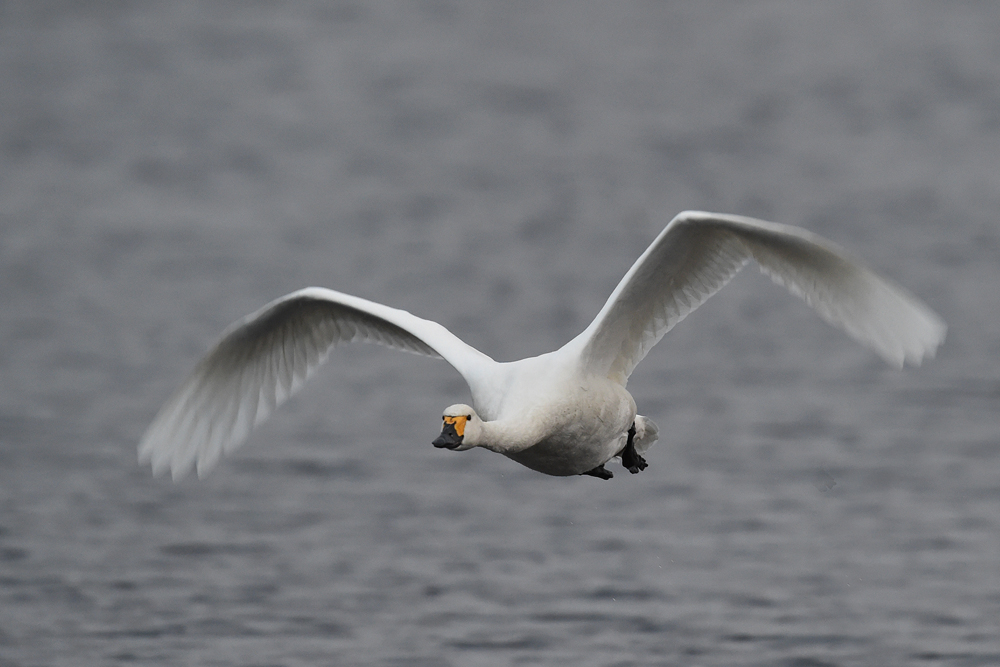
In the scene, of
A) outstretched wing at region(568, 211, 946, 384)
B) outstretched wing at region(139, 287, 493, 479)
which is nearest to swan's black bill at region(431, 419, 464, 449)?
outstretched wing at region(568, 211, 946, 384)

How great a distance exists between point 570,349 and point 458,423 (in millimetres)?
1360

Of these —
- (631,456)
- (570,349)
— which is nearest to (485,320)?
(631,456)

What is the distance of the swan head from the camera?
30.3 ft

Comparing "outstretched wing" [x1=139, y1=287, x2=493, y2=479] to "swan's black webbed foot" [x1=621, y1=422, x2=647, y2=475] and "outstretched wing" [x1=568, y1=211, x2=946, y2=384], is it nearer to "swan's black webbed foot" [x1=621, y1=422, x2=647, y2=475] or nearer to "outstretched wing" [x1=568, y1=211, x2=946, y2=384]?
"outstretched wing" [x1=568, y1=211, x2=946, y2=384]

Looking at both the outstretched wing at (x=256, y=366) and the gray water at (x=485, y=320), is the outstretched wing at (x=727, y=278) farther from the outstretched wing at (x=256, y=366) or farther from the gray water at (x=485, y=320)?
the gray water at (x=485, y=320)

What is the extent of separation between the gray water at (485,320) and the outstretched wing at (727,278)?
3357 millimetres

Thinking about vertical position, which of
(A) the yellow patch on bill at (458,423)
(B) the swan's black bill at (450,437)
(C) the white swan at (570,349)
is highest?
(C) the white swan at (570,349)

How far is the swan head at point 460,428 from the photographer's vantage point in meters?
9.23

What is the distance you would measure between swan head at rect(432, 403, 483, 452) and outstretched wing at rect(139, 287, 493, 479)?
1.81 meters

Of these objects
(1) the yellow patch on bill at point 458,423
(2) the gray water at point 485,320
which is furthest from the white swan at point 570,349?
(2) the gray water at point 485,320

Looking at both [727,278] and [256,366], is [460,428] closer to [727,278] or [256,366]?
[727,278]

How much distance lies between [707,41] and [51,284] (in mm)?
18288

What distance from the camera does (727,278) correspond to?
1052cm

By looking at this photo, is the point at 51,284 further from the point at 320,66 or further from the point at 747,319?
the point at 320,66
